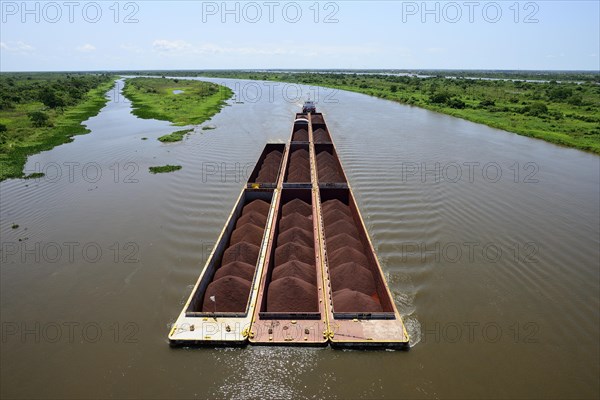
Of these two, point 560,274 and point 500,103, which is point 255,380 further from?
point 500,103

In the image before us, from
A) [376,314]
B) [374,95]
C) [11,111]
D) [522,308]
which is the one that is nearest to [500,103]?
[374,95]

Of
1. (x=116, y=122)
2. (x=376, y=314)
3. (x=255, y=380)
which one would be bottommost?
(x=255, y=380)

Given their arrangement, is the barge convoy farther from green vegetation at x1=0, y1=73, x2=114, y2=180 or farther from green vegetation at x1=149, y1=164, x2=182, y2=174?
green vegetation at x1=0, y1=73, x2=114, y2=180

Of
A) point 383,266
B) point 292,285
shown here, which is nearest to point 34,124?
point 292,285

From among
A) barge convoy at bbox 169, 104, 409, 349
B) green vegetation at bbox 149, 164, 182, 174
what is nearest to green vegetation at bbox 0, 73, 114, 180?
green vegetation at bbox 149, 164, 182, 174

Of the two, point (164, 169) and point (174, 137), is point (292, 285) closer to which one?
point (164, 169)
